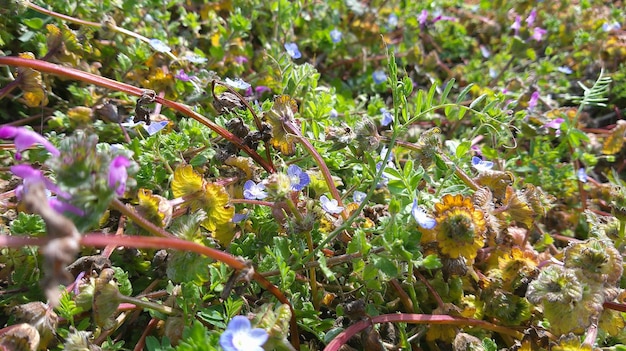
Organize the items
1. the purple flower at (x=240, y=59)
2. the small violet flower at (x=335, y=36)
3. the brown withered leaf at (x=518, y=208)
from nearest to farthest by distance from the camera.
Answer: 1. the brown withered leaf at (x=518, y=208)
2. the purple flower at (x=240, y=59)
3. the small violet flower at (x=335, y=36)

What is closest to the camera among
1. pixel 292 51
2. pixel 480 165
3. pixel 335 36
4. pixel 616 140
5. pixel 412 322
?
pixel 412 322

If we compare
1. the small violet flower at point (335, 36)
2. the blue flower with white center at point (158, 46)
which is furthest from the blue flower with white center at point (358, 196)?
the small violet flower at point (335, 36)

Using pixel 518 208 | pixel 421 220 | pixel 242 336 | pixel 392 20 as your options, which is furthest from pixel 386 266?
pixel 392 20

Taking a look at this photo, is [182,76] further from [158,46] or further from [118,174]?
[118,174]

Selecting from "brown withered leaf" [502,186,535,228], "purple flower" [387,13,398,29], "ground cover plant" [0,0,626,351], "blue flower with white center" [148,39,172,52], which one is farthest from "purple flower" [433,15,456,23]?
"brown withered leaf" [502,186,535,228]

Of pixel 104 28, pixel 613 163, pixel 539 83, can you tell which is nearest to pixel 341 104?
pixel 104 28

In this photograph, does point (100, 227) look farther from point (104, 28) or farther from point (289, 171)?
point (104, 28)

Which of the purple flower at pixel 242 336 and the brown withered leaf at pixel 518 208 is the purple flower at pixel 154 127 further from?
the brown withered leaf at pixel 518 208
